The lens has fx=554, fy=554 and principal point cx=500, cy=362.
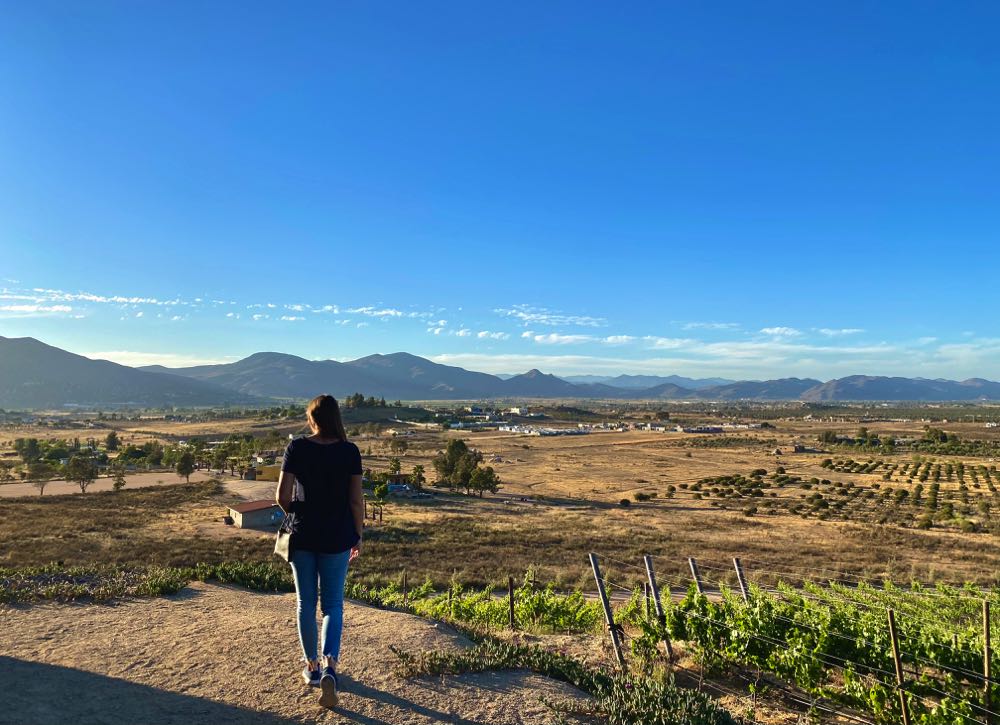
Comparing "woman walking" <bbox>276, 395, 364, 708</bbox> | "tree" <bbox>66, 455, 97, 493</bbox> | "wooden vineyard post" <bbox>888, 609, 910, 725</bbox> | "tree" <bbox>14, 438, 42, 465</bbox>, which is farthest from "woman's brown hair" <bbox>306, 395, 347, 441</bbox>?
"tree" <bbox>14, 438, 42, 465</bbox>

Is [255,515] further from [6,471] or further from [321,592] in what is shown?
[6,471]

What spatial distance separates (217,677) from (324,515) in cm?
227

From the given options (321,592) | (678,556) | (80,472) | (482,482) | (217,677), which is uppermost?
(321,592)

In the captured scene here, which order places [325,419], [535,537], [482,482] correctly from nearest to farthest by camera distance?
[325,419] → [535,537] → [482,482]

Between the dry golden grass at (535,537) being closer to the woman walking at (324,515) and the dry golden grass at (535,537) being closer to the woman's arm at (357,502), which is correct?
the woman walking at (324,515)

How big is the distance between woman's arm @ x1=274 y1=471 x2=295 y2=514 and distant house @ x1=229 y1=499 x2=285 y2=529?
30.3 m

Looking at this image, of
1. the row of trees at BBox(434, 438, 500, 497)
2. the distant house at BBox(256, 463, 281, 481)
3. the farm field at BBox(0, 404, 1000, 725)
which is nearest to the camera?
the farm field at BBox(0, 404, 1000, 725)

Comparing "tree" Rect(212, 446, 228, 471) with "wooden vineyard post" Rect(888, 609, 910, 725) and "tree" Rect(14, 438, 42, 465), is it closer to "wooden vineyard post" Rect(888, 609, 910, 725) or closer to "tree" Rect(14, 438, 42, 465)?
"tree" Rect(14, 438, 42, 465)

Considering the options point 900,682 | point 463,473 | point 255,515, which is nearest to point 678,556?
point 900,682

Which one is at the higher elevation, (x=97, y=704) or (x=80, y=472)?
(x=97, y=704)

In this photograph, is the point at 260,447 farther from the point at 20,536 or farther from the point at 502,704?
the point at 502,704

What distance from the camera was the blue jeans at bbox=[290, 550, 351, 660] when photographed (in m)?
4.48

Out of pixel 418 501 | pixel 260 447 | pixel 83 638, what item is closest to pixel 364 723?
pixel 83 638

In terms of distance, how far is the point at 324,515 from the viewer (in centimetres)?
440
